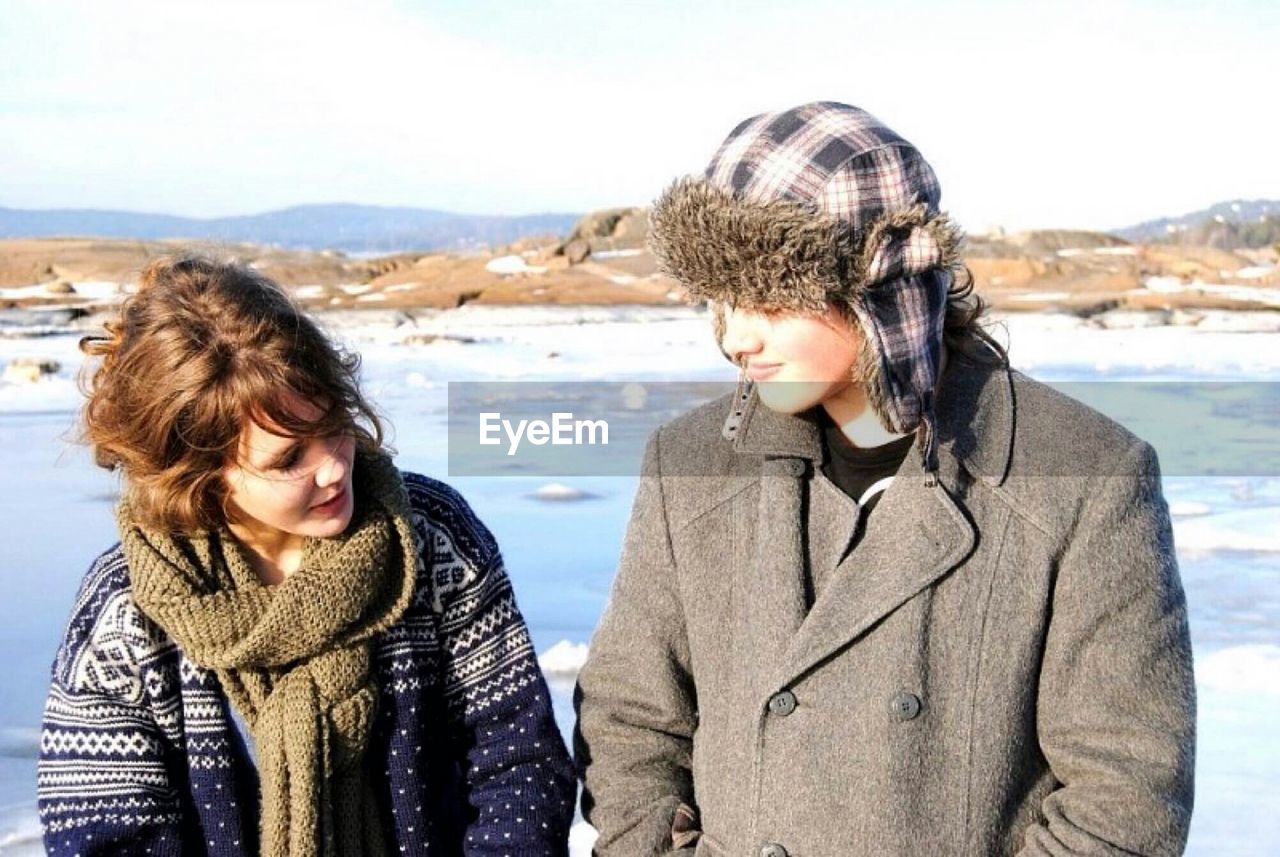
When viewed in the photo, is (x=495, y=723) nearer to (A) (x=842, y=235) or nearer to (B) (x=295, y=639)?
(B) (x=295, y=639)

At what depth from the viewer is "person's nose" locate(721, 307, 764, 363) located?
1620mm

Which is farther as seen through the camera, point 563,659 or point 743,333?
point 563,659

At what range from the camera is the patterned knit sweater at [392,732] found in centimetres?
173

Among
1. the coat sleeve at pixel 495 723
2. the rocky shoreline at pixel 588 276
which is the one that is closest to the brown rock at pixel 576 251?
the rocky shoreline at pixel 588 276

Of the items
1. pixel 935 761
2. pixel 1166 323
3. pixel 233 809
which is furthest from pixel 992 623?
pixel 1166 323

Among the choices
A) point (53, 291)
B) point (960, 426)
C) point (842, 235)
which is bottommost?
point (53, 291)

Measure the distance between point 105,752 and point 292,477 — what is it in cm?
40

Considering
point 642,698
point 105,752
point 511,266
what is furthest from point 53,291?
point 642,698

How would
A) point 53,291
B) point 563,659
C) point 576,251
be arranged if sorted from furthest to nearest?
point 576,251 → point 53,291 → point 563,659

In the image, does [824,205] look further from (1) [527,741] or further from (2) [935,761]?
(1) [527,741]

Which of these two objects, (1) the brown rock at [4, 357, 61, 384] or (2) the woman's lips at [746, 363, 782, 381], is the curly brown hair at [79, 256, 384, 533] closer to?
(2) the woman's lips at [746, 363, 782, 381]

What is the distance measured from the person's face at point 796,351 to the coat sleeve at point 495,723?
0.50 m

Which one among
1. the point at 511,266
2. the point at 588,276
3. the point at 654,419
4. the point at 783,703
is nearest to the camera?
the point at 783,703

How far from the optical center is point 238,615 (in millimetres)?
1695
